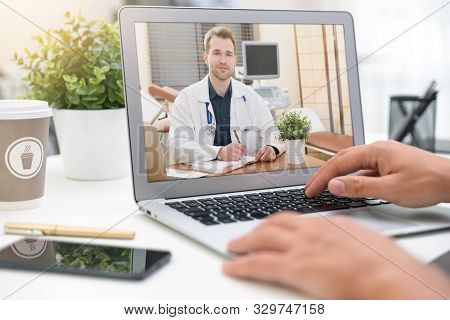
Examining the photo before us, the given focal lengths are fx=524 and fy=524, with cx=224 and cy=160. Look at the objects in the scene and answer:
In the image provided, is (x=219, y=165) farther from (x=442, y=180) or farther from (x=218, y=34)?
(x=442, y=180)

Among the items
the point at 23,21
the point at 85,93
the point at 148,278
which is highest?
the point at 23,21

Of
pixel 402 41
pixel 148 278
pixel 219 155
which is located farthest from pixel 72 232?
pixel 402 41

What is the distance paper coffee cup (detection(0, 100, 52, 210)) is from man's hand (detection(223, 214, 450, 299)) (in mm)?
418

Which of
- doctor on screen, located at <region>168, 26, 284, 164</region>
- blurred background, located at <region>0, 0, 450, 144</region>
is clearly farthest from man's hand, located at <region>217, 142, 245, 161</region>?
blurred background, located at <region>0, 0, 450, 144</region>

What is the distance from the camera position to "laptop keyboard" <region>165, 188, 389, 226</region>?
66 cm

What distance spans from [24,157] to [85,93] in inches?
8.2

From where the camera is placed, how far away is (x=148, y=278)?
1.67ft

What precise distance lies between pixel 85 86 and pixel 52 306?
1.86ft

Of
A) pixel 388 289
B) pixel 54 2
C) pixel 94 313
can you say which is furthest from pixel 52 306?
pixel 54 2

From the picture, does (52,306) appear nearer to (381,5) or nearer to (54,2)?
(54,2)

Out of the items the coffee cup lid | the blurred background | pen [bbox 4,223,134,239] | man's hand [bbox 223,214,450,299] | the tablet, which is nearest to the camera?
man's hand [bbox 223,214,450,299]

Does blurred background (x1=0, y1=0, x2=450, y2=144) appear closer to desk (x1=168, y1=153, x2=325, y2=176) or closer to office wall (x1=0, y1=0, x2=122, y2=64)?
office wall (x1=0, y1=0, x2=122, y2=64)

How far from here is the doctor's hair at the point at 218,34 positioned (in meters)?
0.84

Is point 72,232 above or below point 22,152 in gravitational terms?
below
